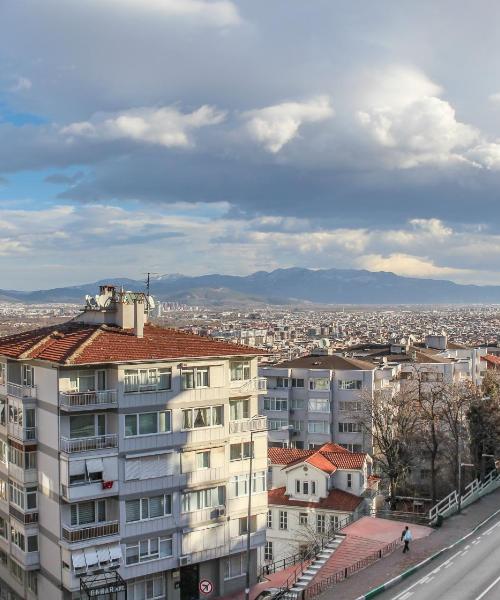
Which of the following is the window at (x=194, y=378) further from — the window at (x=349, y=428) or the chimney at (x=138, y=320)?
the window at (x=349, y=428)

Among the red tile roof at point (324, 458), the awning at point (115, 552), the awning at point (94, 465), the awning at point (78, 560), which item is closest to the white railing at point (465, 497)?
the red tile roof at point (324, 458)

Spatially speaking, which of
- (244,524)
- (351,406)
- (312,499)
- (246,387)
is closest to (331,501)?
(312,499)

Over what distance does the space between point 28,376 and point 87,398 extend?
543cm

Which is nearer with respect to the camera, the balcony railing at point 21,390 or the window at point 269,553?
the balcony railing at point 21,390

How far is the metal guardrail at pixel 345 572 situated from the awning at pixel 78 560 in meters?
11.6

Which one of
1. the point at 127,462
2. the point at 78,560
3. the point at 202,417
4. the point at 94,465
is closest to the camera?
the point at 78,560

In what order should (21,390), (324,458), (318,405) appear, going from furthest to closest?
(318,405)
(324,458)
(21,390)

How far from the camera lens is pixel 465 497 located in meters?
54.8

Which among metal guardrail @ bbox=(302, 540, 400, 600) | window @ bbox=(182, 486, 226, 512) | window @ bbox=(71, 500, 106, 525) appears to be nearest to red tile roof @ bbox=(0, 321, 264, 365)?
window @ bbox=(71, 500, 106, 525)

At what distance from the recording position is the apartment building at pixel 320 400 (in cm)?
7525

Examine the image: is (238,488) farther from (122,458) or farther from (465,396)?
(465,396)

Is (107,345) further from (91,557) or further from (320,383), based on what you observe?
(320,383)

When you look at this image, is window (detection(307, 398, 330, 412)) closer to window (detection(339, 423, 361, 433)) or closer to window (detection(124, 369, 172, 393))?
window (detection(339, 423, 361, 433))

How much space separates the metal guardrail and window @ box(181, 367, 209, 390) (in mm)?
12655
